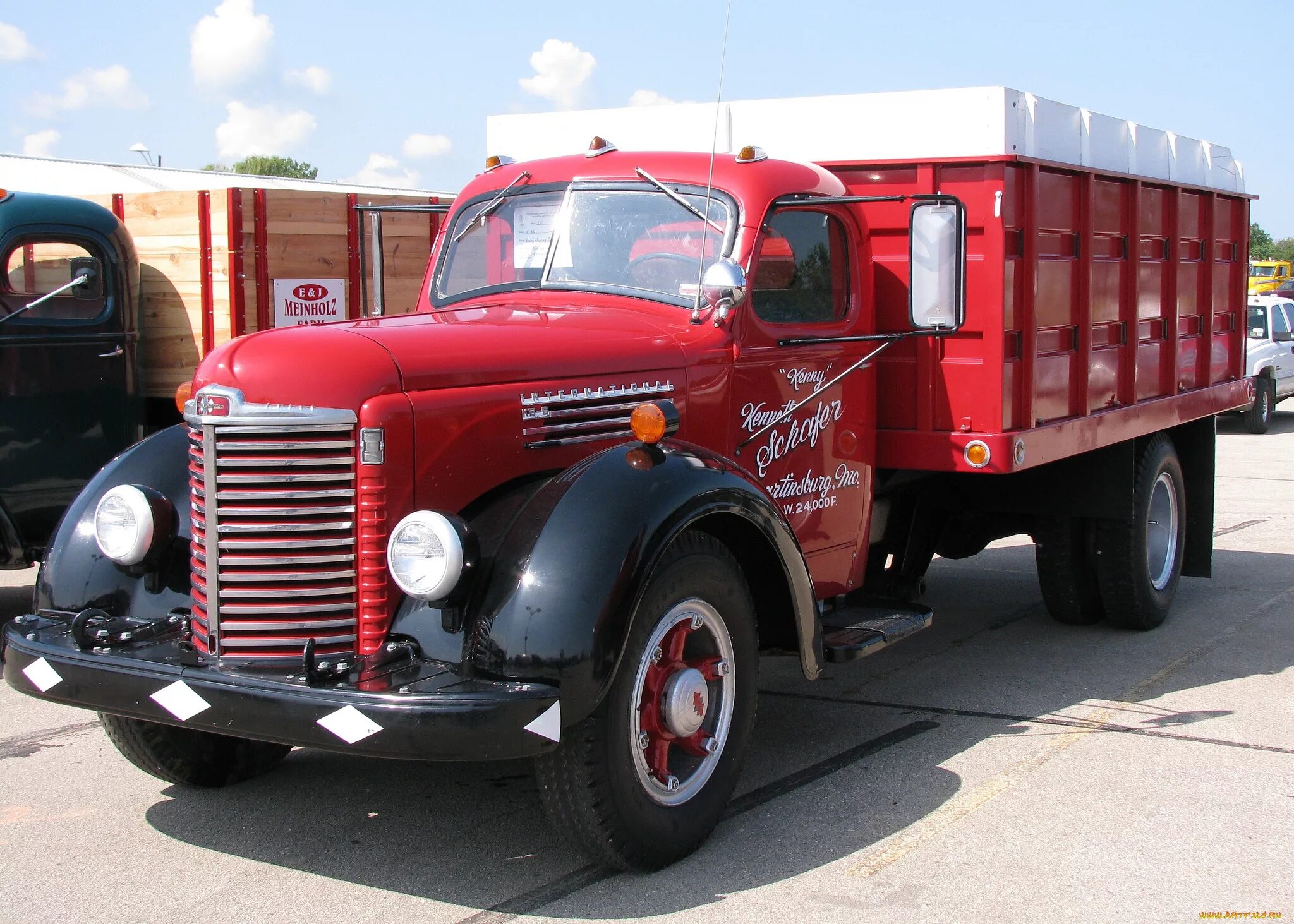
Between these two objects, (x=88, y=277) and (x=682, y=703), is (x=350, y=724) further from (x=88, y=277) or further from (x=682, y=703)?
(x=88, y=277)

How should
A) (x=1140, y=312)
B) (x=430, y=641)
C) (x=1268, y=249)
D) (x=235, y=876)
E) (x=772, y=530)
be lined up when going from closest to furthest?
(x=430, y=641), (x=235, y=876), (x=772, y=530), (x=1140, y=312), (x=1268, y=249)

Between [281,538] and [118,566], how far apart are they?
0.78 m

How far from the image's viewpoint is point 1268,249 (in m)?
95.1

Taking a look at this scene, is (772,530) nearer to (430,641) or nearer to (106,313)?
(430,641)

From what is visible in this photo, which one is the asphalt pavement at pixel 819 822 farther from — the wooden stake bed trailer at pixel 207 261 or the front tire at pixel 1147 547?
the wooden stake bed trailer at pixel 207 261

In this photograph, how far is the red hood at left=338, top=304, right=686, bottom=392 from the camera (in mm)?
3879

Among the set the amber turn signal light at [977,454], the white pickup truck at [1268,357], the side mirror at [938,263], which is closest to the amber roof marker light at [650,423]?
the side mirror at [938,263]

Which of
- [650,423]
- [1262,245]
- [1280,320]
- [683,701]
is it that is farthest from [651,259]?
[1262,245]

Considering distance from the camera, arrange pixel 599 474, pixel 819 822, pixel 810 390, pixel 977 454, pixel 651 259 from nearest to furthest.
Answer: pixel 599 474, pixel 819 822, pixel 651 259, pixel 810 390, pixel 977 454

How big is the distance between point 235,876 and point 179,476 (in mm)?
1296

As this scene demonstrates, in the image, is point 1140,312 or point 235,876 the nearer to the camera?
point 235,876

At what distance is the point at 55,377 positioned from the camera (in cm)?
734

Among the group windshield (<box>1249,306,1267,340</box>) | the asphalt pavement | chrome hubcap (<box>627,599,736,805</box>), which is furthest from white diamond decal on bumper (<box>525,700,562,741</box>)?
windshield (<box>1249,306,1267,340</box>)

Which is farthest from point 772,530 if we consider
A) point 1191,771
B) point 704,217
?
point 1191,771
